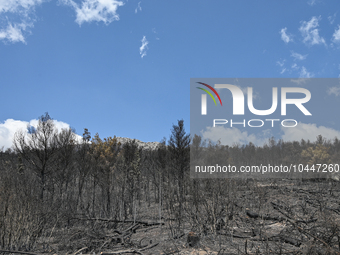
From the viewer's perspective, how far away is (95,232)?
29.1 feet

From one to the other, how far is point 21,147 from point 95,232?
13112mm

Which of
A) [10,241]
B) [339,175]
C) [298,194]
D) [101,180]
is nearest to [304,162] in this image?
[339,175]

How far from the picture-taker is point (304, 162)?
33.0 metres

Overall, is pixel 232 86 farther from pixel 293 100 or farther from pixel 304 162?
pixel 304 162

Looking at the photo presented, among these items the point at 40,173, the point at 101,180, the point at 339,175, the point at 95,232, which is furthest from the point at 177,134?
the point at 95,232

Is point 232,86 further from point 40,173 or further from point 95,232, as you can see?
point 40,173

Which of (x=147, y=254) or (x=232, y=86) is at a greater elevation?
(x=232, y=86)

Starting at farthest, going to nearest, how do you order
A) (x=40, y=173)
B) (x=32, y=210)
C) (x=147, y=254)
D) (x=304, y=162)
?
(x=304, y=162) < (x=40, y=173) < (x=32, y=210) < (x=147, y=254)

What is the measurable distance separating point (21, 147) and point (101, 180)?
7.53m

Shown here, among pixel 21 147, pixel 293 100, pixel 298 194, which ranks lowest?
pixel 298 194

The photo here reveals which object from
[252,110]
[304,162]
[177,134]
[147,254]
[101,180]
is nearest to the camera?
[147,254]

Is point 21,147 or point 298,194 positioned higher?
point 21,147

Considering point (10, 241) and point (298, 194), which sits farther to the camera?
point (298, 194)

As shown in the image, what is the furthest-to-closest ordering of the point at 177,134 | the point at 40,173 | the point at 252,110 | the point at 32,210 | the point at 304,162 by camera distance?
the point at 304,162, the point at 177,134, the point at 40,173, the point at 252,110, the point at 32,210
